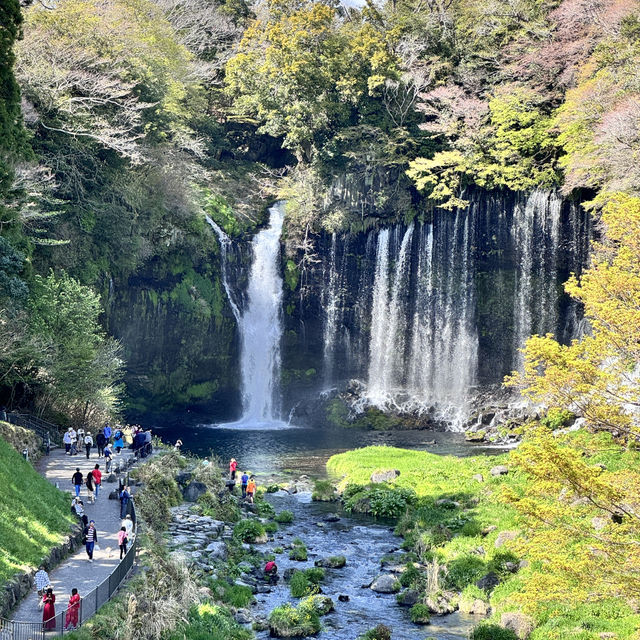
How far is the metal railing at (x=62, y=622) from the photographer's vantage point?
47.1 ft

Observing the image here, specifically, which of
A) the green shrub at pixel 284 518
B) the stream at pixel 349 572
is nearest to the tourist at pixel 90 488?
the stream at pixel 349 572

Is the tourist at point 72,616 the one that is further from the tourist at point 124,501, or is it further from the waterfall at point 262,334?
the waterfall at point 262,334

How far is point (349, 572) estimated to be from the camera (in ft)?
79.3

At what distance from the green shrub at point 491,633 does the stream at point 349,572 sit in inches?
23.4

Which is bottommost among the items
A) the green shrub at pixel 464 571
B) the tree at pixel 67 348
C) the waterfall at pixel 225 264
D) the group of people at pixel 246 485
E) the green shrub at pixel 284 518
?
the green shrub at pixel 284 518

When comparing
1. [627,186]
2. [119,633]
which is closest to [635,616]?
[119,633]

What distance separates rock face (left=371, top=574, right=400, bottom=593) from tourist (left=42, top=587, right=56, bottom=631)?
10.5m

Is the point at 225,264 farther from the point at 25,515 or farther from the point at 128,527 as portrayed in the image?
the point at 25,515

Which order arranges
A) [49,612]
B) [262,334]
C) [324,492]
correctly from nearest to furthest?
[49,612] < [324,492] < [262,334]

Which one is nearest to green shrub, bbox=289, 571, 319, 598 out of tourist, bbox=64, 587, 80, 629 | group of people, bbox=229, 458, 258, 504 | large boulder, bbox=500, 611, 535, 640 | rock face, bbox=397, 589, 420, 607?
rock face, bbox=397, 589, 420, 607

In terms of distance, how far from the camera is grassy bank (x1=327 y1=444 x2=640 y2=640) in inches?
697

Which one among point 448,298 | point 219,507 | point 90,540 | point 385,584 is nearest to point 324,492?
point 219,507

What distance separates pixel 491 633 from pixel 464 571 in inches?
170

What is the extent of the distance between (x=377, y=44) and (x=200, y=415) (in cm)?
3194
